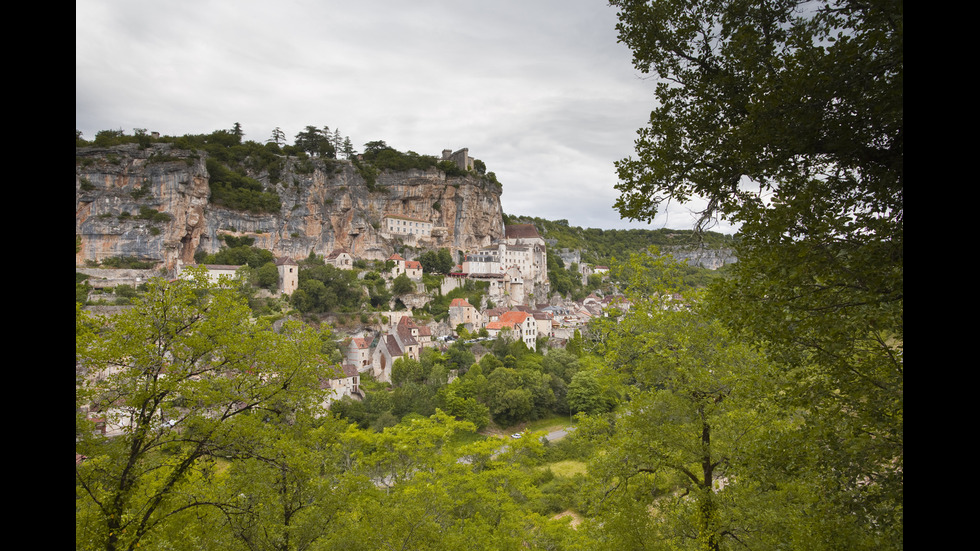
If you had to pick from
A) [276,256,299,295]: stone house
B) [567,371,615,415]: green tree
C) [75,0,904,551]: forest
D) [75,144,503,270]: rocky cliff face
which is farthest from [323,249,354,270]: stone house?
[75,0,904,551]: forest

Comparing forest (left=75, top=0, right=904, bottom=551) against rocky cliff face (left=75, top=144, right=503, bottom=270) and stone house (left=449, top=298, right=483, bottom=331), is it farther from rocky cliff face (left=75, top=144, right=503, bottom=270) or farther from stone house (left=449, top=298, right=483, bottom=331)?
rocky cliff face (left=75, top=144, right=503, bottom=270)

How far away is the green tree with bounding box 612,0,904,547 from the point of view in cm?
300

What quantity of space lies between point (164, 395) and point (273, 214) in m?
55.8

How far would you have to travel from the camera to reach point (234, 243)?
52.0 m

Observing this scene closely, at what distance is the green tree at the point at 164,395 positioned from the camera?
505 centimetres

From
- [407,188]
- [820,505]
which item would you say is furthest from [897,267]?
[407,188]

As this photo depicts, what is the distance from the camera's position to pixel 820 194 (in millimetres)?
3346

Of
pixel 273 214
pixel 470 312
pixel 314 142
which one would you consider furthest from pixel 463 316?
pixel 314 142

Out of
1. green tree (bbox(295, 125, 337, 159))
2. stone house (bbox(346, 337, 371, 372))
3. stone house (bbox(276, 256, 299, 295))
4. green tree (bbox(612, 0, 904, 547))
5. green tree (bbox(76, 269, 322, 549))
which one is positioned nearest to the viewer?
green tree (bbox(612, 0, 904, 547))

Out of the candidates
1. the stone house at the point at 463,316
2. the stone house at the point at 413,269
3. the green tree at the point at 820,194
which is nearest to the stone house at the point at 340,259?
the stone house at the point at 413,269

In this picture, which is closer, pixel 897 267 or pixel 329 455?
pixel 897 267

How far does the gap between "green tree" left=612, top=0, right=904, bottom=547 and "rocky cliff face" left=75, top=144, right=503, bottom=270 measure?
49.4m

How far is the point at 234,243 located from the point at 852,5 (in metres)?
59.0
